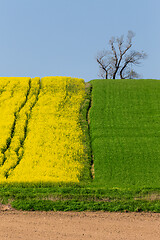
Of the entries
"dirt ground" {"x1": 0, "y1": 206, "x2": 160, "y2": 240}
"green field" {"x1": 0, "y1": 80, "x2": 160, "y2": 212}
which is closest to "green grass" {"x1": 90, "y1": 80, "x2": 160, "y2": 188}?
"green field" {"x1": 0, "y1": 80, "x2": 160, "y2": 212}

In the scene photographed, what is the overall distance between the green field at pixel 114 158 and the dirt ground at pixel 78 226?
975mm

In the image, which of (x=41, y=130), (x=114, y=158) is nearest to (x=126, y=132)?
(x=114, y=158)

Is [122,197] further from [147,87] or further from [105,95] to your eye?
[147,87]

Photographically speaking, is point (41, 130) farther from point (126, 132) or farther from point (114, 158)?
point (126, 132)

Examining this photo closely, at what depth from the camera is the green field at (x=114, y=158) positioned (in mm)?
18016

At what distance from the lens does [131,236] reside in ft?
42.8

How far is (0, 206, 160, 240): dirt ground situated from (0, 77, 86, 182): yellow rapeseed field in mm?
8905

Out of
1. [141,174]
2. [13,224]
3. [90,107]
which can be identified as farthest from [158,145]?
[13,224]

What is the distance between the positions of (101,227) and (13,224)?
14.9 feet

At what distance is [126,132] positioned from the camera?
108ft

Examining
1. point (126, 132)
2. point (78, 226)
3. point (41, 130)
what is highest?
point (41, 130)

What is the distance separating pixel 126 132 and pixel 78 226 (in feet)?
65.7

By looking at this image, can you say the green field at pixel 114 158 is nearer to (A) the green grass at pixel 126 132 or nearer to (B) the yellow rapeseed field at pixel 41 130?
(A) the green grass at pixel 126 132

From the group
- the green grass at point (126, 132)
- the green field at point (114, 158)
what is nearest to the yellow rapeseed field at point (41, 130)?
the green field at point (114, 158)
